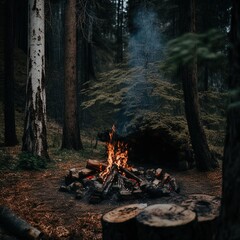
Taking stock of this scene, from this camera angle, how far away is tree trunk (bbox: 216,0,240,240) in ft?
9.86

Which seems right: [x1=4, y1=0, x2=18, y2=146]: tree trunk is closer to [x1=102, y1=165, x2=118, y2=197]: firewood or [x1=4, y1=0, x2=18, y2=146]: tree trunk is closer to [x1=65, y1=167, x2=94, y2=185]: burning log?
[x1=65, y1=167, x2=94, y2=185]: burning log

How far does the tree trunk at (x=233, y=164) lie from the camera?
3.00 m

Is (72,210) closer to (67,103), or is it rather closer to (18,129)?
(67,103)

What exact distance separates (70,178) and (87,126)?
16821 millimetres

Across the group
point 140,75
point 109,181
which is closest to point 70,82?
point 140,75

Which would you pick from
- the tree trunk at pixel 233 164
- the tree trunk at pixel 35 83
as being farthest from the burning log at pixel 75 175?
the tree trunk at pixel 233 164

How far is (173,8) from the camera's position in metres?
21.4

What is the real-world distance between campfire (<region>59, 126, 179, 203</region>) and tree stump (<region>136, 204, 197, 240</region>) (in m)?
3.28

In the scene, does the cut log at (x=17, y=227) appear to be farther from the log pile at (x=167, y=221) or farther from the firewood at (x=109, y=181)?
the firewood at (x=109, y=181)

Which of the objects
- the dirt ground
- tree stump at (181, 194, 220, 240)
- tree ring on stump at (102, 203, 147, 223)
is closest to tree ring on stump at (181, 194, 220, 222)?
tree stump at (181, 194, 220, 240)

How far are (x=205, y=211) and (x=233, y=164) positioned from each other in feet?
5.28

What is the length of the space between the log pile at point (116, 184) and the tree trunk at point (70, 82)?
16.7 ft

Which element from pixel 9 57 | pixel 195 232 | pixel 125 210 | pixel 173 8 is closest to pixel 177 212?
pixel 195 232

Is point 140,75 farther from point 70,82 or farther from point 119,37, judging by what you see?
point 119,37
